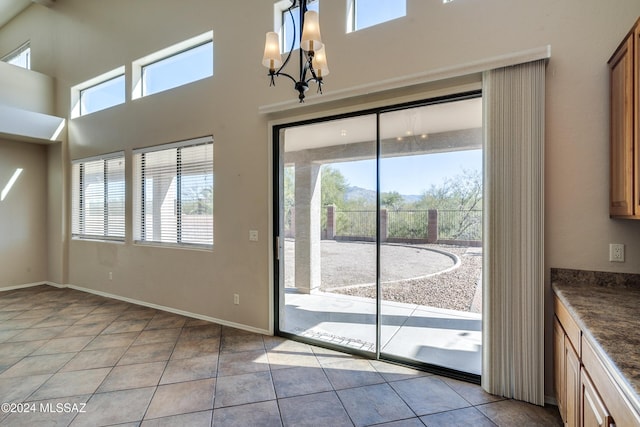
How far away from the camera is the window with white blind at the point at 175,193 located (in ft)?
13.6

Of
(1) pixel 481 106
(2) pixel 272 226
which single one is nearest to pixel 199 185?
(2) pixel 272 226

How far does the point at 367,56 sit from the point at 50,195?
A: 21.6 feet

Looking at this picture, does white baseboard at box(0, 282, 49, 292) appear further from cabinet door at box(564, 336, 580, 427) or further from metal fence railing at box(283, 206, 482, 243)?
cabinet door at box(564, 336, 580, 427)

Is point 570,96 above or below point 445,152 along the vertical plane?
above

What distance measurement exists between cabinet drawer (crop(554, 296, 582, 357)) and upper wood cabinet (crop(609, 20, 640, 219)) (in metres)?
0.68

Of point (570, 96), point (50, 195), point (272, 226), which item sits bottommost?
point (272, 226)

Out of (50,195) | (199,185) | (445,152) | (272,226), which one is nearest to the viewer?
(445,152)

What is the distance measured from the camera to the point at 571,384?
1.74 metres

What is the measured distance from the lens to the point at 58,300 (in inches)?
196

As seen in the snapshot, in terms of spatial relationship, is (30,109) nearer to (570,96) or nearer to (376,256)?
(376,256)

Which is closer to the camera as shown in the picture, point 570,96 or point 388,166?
point 570,96

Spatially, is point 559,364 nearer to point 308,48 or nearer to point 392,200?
point 392,200

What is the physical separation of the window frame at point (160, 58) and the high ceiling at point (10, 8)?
371cm

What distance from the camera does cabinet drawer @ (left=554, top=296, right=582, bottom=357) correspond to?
1.62 m
